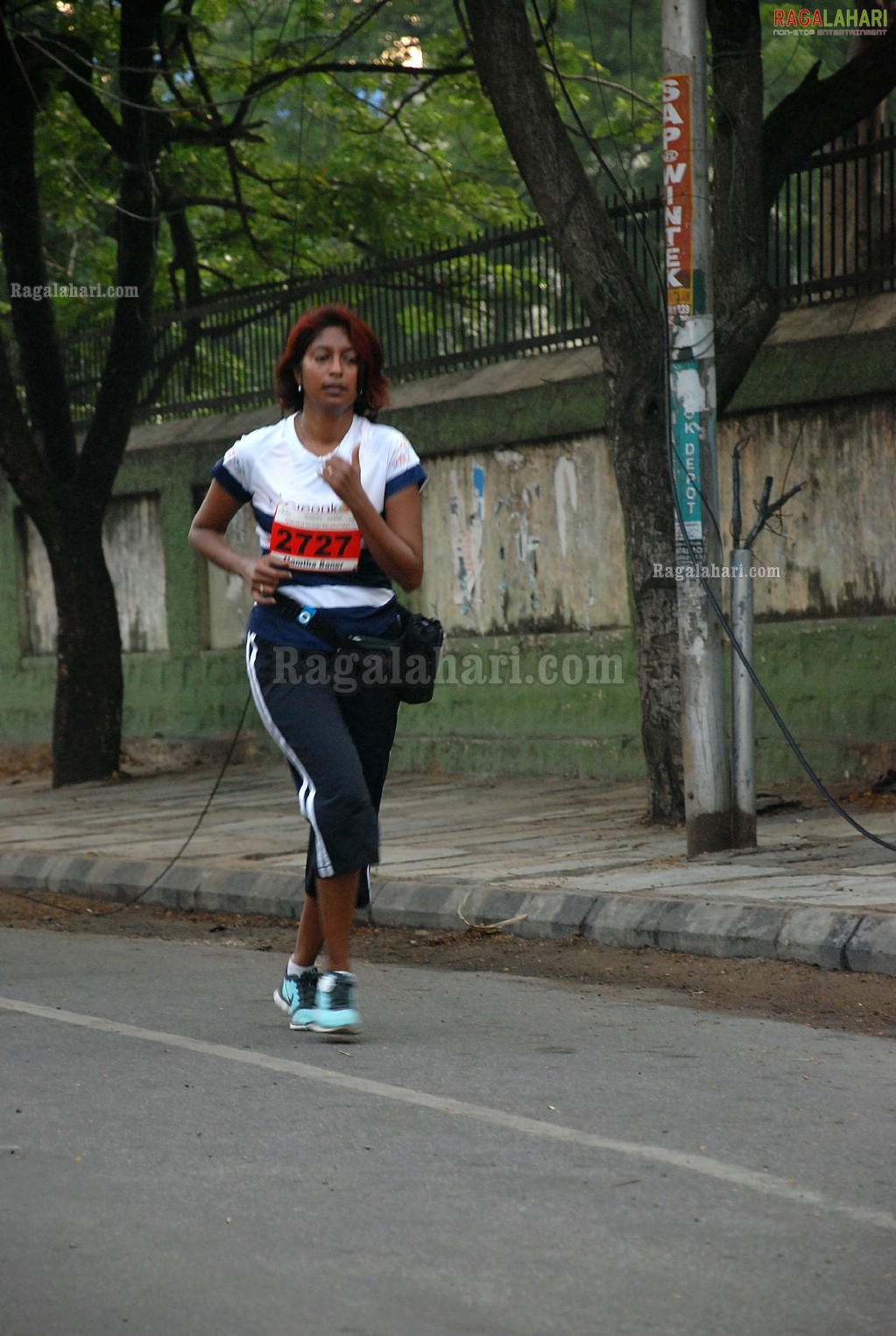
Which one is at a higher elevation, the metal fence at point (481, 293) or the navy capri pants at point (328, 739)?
the metal fence at point (481, 293)

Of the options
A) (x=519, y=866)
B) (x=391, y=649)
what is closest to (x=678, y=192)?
(x=519, y=866)

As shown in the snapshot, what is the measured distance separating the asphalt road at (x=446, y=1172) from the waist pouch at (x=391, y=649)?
3.34 ft

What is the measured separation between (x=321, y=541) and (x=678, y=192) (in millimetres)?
3602

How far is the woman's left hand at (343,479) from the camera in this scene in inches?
202

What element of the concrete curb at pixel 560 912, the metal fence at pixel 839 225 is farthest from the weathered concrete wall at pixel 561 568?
the concrete curb at pixel 560 912

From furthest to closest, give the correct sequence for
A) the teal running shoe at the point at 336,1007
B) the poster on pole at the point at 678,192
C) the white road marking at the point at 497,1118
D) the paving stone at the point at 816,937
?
1. the poster on pole at the point at 678,192
2. the paving stone at the point at 816,937
3. the teal running shoe at the point at 336,1007
4. the white road marking at the point at 497,1118

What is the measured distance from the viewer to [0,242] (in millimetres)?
13758

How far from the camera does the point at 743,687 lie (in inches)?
320

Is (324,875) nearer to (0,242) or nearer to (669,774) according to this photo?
(669,774)

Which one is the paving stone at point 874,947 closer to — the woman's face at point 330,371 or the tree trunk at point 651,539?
the woman's face at point 330,371

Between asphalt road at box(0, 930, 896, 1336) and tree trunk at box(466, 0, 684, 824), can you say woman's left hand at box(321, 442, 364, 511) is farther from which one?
tree trunk at box(466, 0, 684, 824)

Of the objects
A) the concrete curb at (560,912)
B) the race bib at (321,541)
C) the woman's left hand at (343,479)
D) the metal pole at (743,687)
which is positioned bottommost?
the concrete curb at (560,912)

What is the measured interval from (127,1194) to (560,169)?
6.41m

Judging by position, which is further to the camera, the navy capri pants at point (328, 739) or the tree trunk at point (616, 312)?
the tree trunk at point (616, 312)
